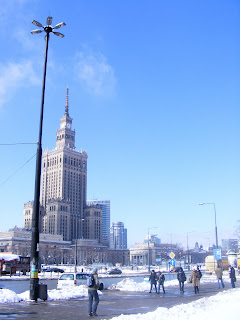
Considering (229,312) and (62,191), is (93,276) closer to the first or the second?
(229,312)

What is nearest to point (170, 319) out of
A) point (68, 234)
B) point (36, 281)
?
point (36, 281)

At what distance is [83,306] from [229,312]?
8.54 meters

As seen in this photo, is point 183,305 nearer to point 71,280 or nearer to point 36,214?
point 36,214

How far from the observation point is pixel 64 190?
187125 mm

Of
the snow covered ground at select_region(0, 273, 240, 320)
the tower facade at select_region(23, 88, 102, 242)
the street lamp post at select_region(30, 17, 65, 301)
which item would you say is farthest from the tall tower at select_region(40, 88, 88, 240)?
the street lamp post at select_region(30, 17, 65, 301)

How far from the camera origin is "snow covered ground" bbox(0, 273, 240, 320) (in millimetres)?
10969

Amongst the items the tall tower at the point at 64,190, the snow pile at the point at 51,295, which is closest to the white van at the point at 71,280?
the snow pile at the point at 51,295

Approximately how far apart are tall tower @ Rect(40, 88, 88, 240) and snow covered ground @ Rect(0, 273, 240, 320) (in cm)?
15109

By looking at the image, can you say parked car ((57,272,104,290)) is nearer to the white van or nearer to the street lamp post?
the white van

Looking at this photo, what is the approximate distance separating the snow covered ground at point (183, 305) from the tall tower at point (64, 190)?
151 metres

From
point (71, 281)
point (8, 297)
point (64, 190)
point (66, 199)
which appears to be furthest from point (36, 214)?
point (64, 190)

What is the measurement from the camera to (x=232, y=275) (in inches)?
1123

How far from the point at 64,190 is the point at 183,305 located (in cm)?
17503

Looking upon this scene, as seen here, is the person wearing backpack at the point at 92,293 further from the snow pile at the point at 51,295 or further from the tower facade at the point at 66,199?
Result: the tower facade at the point at 66,199
